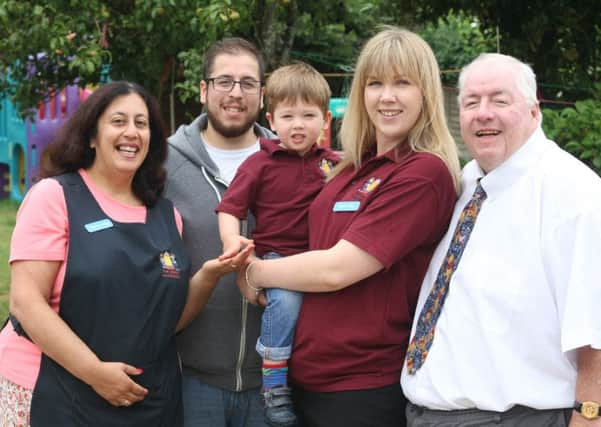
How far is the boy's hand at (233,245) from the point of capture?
3.06 m

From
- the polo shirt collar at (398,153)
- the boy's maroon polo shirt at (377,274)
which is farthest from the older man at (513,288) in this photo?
the polo shirt collar at (398,153)

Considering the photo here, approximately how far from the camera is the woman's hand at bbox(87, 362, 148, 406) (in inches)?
114

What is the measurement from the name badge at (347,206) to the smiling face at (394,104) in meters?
0.27

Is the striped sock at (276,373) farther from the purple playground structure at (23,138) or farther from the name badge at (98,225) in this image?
the purple playground structure at (23,138)

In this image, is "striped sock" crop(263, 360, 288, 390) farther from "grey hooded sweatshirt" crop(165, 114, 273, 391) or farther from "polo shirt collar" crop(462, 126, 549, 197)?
"polo shirt collar" crop(462, 126, 549, 197)

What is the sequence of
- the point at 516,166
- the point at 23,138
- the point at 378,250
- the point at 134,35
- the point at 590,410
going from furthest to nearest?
the point at 23,138
the point at 134,35
the point at 378,250
the point at 516,166
the point at 590,410

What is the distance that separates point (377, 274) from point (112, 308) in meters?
0.99

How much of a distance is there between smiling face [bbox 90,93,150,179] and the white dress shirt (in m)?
1.38

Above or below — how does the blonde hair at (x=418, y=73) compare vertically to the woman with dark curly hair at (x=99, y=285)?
above

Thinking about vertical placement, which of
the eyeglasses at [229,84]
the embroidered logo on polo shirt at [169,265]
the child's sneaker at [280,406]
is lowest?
the child's sneaker at [280,406]

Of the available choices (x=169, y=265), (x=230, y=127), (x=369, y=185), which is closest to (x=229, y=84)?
(x=230, y=127)

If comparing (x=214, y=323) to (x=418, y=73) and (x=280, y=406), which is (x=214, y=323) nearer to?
(x=280, y=406)

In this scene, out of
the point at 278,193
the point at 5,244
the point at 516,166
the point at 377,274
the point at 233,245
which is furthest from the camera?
the point at 5,244

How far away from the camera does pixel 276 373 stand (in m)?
2.99
